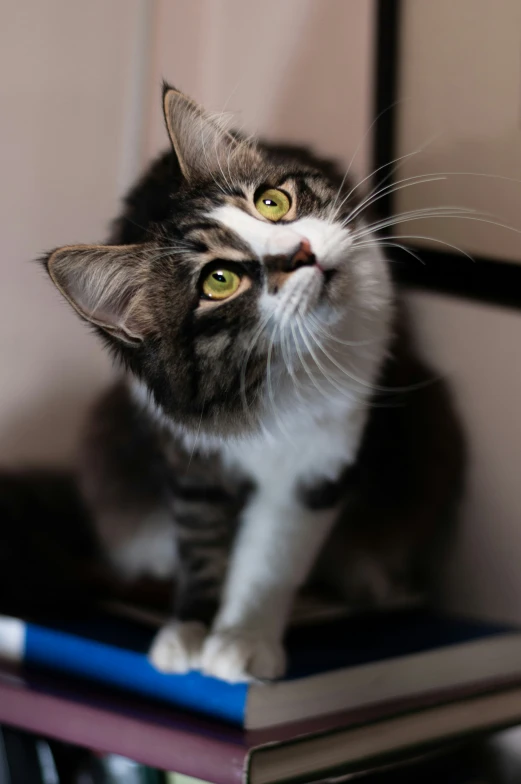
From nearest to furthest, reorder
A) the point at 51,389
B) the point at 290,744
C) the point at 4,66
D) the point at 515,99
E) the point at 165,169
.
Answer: the point at 290,744, the point at 515,99, the point at 165,169, the point at 4,66, the point at 51,389

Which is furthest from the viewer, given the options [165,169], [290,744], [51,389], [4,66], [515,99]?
[51,389]

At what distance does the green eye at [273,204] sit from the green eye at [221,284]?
93 millimetres

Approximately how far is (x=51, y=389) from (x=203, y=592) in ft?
1.45

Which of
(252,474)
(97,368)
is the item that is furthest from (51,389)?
(252,474)

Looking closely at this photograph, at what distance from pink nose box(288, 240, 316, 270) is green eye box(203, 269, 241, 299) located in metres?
0.06

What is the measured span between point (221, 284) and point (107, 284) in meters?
0.11

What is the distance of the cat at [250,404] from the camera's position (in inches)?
26.8

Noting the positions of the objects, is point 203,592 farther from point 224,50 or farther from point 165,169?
point 224,50

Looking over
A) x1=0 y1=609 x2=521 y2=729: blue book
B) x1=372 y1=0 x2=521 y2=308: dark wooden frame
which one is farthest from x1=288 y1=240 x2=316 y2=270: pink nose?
x1=0 y1=609 x2=521 y2=729: blue book

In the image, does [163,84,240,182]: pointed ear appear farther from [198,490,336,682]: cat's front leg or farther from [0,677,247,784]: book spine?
[0,677,247,784]: book spine

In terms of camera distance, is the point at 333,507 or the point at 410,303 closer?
the point at 333,507

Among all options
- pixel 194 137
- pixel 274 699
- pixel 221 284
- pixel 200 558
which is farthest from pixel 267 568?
pixel 194 137

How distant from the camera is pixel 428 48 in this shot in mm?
868

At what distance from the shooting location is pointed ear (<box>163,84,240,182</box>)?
27.9 inches
